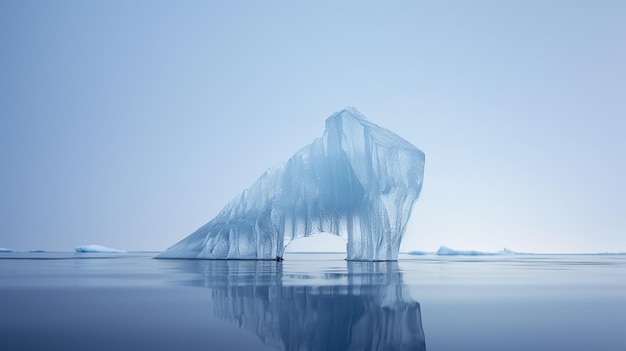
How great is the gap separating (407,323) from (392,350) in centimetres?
183

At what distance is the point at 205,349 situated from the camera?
231 inches

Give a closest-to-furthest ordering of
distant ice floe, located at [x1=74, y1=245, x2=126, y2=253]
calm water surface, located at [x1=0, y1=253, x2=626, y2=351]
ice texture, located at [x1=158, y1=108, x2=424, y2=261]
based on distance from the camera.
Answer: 1. calm water surface, located at [x1=0, y1=253, x2=626, y2=351]
2. ice texture, located at [x1=158, y1=108, x2=424, y2=261]
3. distant ice floe, located at [x1=74, y1=245, x2=126, y2=253]

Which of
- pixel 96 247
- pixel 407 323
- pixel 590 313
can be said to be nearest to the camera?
pixel 407 323

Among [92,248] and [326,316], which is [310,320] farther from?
[92,248]

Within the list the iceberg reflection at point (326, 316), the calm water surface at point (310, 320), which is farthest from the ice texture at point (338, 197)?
the calm water surface at point (310, 320)

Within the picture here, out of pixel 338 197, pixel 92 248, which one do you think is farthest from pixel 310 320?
pixel 92 248

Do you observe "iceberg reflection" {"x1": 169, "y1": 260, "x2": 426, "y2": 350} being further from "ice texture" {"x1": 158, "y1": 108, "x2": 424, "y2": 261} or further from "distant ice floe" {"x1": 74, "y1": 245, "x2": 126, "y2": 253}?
"distant ice floe" {"x1": 74, "y1": 245, "x2": 126, "y2": 253}

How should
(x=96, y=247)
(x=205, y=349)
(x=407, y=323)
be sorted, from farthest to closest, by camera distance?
(x=96, y=247), (x=407, y=323), (x=205, y=349)

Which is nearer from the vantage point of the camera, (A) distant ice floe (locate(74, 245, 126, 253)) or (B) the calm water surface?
(B) the calm water surface

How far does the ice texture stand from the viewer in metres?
32.8

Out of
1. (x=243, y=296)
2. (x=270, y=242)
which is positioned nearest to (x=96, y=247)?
(x=270, y=242)

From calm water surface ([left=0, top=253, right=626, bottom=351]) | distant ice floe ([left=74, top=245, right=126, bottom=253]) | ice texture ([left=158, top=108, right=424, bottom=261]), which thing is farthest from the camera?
distant ice floe ([left=74, top=245, right=126, bottom=253])

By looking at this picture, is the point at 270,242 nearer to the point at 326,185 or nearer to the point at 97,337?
the point at 326,185

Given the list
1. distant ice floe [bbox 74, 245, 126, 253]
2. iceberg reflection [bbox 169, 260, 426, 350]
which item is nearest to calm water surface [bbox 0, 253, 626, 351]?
iceberg reflection [bbox 169, 260, 426, 350]
